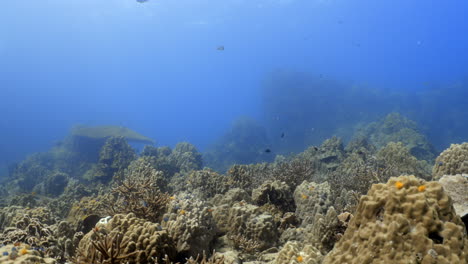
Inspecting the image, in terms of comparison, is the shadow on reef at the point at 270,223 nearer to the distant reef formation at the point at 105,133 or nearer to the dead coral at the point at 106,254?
the dead coral at the point at 106,254

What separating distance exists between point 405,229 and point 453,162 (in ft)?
19.9

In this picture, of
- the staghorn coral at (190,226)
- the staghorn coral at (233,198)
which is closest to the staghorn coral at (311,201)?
the staghorn coral at (233,198)

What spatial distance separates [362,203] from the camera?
3598mm

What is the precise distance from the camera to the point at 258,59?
161125mm

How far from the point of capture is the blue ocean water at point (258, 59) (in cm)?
4825

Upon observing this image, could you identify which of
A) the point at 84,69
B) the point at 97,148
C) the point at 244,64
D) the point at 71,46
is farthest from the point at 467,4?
the point at 84,69

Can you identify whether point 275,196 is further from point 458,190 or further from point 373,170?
point 458,190

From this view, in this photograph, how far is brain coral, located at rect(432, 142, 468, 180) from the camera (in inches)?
288

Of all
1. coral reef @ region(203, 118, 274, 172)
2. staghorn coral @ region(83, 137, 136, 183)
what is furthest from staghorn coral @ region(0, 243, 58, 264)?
coral reef @ region(203, 118, 274, 172)

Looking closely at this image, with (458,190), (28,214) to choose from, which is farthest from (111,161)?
(458,190)

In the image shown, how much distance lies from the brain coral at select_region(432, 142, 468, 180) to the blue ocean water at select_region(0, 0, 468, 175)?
92.2 feet

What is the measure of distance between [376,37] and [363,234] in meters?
184

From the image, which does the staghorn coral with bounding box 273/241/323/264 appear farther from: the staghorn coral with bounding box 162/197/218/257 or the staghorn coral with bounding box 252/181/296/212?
the staghorn coral with bounding box 252/181/296/212

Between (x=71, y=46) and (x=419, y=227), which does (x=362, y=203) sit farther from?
(x=71, y=46)
